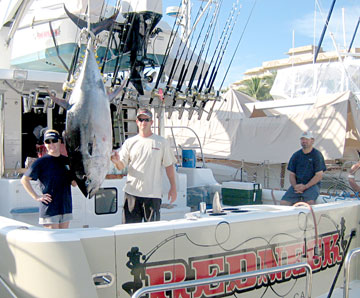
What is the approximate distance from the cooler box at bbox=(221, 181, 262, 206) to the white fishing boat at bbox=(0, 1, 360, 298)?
1045mm

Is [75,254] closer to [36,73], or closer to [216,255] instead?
[216,255]

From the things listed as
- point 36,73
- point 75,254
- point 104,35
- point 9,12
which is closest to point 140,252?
point 75,254

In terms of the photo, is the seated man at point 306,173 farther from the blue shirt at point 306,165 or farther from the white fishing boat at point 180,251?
the white fishing boat at point 180,251

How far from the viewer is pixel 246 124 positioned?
1284 cm

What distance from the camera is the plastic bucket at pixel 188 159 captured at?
22.0ft

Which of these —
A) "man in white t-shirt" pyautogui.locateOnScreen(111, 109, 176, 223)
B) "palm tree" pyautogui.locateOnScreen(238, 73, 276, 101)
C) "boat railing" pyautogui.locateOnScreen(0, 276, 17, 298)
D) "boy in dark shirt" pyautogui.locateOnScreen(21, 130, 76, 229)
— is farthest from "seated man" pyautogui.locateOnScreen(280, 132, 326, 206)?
"palm tree" pyautogui.locateOnScreen(238, 73, 276, 101)

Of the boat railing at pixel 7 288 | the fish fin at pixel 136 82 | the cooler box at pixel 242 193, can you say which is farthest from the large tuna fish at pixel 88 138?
the cooler box at pixel 242 193

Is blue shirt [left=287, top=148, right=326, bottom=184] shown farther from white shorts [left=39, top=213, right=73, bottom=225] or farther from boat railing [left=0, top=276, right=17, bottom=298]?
boat railing [left=0, top=276, right=17, bottom=298]

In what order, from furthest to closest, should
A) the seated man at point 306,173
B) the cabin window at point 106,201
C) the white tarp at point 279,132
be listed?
1. the white tarp at point 279,132
2. the cabin window at point 106,201
3. the seated man at point 306,173

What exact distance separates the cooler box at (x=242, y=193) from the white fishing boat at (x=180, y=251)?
104 cm

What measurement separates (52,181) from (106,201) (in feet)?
4.58

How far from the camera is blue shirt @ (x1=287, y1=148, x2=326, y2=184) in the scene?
478cm

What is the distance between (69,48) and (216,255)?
4910 mm

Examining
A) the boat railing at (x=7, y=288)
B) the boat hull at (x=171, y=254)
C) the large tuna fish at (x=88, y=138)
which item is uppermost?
the large tuna fish at (x=88, y=138)
